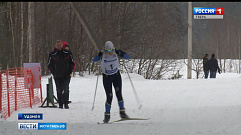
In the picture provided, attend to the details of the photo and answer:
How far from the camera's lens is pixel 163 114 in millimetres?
7375

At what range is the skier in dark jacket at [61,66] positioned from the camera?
8.09 metres

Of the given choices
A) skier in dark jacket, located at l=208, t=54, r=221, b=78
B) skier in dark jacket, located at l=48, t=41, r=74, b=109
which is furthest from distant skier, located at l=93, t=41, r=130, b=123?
skier in dark jacket, located at l=208, t=54, r=221, b=78

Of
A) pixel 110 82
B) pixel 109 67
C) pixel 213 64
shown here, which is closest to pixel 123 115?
pixel 110 82

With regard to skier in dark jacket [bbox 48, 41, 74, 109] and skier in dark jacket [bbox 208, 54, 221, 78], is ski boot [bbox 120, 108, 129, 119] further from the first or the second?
skier in dark jacket [bbox 208, 54, 221, 78]

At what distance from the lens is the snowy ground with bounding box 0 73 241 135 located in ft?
18.5

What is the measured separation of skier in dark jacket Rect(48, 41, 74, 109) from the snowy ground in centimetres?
55

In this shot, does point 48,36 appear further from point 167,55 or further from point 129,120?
point 129,120

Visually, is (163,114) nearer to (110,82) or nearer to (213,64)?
(110,82)

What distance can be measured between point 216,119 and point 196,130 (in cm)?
126

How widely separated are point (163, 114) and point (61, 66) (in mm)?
2788

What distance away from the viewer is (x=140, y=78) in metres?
16.7

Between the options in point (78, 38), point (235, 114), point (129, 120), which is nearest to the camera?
point (129, 120)

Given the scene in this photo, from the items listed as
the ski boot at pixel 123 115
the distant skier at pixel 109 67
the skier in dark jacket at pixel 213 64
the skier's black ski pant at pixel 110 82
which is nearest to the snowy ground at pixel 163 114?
the ski boot at pixel 123 115

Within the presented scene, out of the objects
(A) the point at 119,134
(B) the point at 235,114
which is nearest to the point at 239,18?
(B) the point at 235,114
